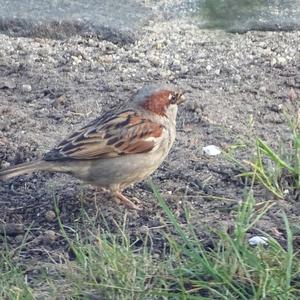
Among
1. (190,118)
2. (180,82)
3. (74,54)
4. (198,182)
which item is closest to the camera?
(198,182)

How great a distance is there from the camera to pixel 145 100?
5070 mm

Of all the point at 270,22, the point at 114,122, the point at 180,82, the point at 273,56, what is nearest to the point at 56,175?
the point at 114,122

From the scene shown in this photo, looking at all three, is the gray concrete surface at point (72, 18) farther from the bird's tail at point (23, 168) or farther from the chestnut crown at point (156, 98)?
the bird's tail at point (23, 168)

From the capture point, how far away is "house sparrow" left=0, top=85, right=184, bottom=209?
188 inches

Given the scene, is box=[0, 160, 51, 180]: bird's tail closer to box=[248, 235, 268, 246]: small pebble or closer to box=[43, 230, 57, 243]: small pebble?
box=[43, 230, 57, 243]: small pebble

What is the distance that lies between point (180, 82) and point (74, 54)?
33.4 inches

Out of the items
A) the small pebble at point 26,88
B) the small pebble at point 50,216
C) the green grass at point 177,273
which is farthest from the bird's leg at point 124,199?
the small pebble at point 26,88

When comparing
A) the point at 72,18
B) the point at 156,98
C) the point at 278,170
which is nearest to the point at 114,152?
the point at 156,98

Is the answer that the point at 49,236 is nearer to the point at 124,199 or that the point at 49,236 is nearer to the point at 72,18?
the point at 124,199

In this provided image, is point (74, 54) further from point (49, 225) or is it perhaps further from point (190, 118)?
point (49, 225)

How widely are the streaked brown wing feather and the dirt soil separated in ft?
0.71

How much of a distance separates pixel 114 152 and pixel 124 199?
230mm

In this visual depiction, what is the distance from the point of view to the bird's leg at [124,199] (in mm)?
4719

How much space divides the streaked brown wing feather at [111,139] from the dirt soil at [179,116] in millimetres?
215
